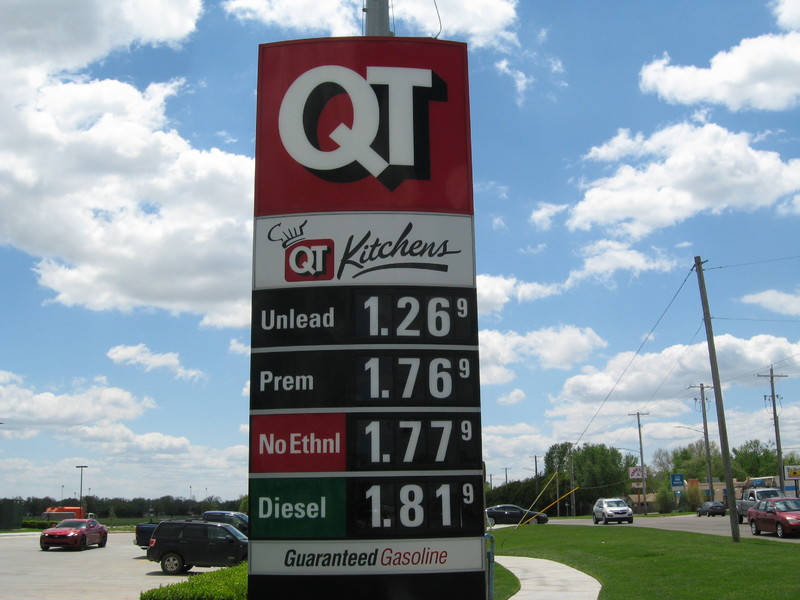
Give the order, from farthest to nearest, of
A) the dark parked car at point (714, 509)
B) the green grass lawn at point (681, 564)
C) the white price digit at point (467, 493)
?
1. the dark parked car at point (714, 509)
2. the green grass lawn at point (681, 564)
3. the white price digit at point (467, 493)

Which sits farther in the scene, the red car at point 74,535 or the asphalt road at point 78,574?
the red car at point 74,535

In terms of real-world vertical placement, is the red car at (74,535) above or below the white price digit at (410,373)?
below

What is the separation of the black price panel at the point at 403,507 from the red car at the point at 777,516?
24095 millimetres

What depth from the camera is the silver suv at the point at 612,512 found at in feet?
152

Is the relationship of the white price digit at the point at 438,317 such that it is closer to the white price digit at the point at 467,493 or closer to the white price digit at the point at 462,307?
the white price digit at the point at 462,307

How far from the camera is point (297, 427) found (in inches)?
279

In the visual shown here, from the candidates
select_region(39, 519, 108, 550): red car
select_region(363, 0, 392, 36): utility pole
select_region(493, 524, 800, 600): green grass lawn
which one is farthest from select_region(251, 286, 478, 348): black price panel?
select_region(39, 519, 108, 550): red car

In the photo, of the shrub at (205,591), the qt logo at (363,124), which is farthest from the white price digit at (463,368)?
the shrub at (205,591)

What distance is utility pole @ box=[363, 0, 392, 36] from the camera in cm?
866

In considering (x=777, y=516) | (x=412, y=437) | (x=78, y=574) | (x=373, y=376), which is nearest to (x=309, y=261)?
(x=373, y=376)

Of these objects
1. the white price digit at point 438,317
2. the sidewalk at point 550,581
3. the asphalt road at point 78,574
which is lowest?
the asphalt road at point 78,574

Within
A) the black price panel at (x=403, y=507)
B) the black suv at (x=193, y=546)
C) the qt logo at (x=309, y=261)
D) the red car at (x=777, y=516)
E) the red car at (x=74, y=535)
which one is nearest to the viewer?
the black price panel at (x=403, y=507)

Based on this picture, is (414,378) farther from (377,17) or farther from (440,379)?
(377,17)

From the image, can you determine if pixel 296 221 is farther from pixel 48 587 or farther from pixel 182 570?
pixel 182 570
